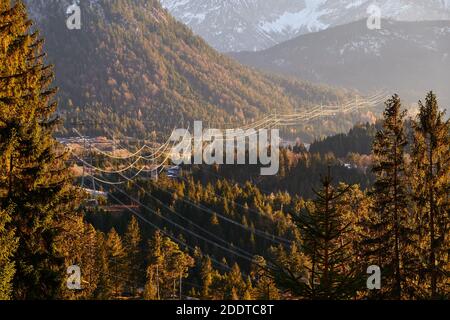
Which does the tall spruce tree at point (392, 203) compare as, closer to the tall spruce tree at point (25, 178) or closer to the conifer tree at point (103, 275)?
the tall spruce tree at point (25, 178)

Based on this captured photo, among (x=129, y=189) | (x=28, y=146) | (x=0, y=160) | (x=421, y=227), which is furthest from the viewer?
(x=129, y=189)

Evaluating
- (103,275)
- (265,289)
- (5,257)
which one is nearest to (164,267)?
(103,275)

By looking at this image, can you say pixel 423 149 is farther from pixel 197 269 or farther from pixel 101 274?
pixel 197 269

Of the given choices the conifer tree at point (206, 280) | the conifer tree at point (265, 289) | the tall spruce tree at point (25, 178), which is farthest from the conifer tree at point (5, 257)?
the conifer tree at point (206, 280)

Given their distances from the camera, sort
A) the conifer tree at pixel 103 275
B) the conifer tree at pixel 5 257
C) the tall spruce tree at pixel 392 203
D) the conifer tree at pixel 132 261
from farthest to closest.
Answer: the conifer tree at pixel 132 261
the conifer tree at pixel 103 275
the tall spruce tree at pixel 392 203
the conifer tree at pixel 5 257

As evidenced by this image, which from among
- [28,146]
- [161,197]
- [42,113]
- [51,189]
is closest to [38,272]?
[51,189]

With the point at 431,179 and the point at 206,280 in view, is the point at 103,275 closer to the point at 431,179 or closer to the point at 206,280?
the point at 206,280
